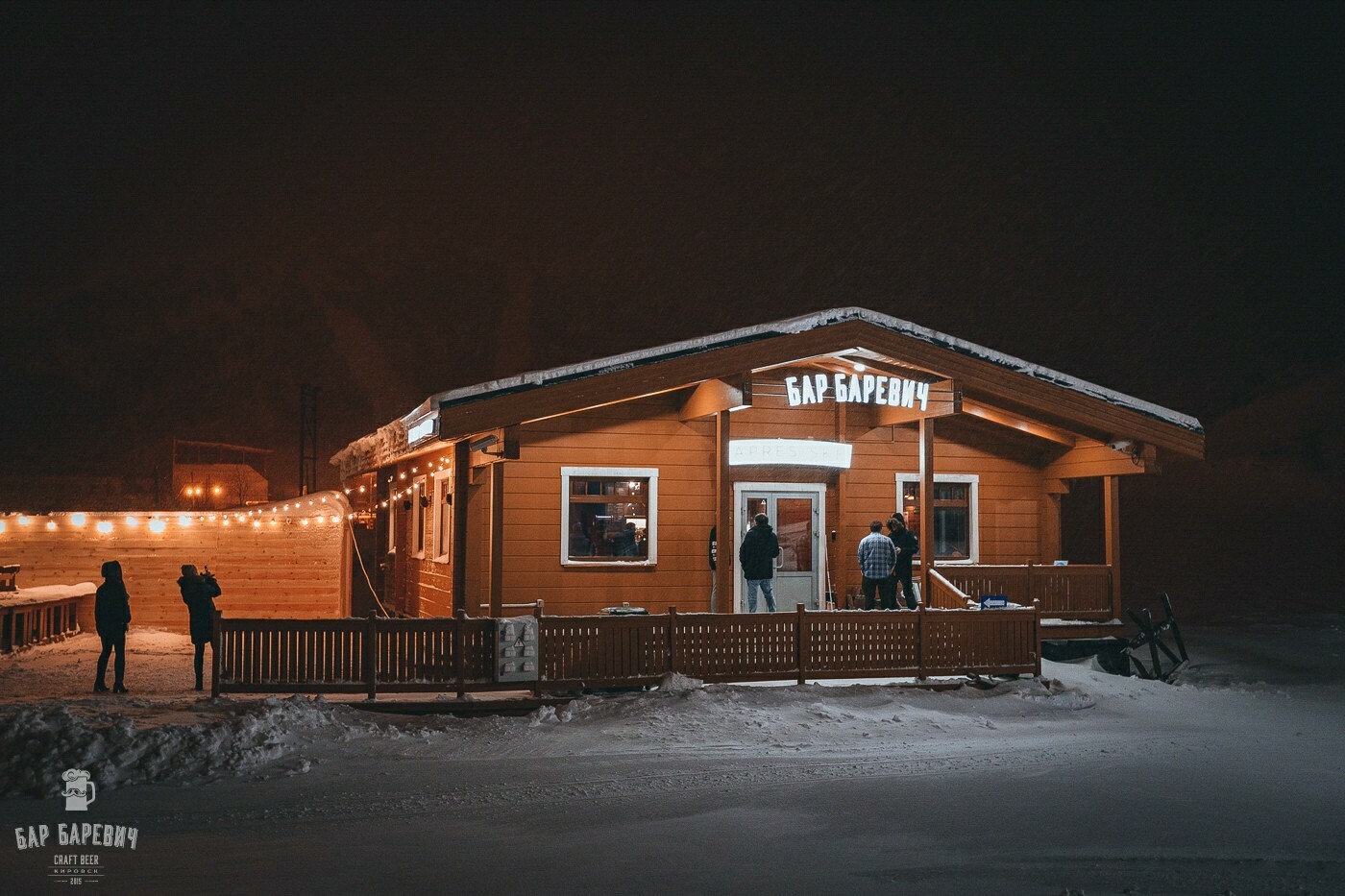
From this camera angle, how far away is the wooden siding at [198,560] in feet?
66.1

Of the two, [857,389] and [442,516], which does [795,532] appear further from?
[442,516]

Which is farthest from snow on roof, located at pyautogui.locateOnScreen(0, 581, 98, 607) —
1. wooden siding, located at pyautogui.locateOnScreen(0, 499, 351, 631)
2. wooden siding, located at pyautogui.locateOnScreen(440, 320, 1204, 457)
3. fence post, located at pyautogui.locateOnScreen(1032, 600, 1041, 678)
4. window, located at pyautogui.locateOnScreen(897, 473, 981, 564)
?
fence post, located at pyautogui.locateOnScreen(1032, 600, 1041, 678)

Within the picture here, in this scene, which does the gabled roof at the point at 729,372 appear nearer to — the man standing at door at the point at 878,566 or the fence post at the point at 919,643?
the man standing at door at the point at 878,566

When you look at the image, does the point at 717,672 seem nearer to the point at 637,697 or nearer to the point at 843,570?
the point at 637,697

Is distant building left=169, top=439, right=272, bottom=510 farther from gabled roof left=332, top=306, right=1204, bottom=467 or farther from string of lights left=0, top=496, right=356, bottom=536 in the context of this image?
gabled roof left=332, top=306, right=1204, bottom=467

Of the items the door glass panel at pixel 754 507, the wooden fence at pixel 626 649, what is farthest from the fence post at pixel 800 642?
the door glass panel at pixel 754 507

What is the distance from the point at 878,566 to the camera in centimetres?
1426

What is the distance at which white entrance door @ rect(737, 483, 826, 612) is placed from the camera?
637 inches

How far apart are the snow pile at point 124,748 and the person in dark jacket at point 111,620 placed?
9.89 ft

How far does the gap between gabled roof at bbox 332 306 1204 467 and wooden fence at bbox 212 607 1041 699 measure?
2.61 metres

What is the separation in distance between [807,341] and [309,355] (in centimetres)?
10085

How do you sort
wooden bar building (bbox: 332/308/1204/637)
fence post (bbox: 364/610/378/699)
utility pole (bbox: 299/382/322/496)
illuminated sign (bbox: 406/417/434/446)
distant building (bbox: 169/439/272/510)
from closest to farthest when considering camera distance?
fence post (bbox: 364/610/378/699) < illuminated sign (bbox: 406/417/434/446) < wooden bar building (bbox: 332/308/1204/637) < utility pole (bbox: 299/382/322/496) < distant building (bbox: 169/439/272/510)

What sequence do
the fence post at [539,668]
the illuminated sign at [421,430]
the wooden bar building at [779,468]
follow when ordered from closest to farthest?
the fence post at [539,668] < the illuminated sign at [421,430] < the wooden bar building at [779,468]

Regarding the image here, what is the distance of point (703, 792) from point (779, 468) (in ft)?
28.6
